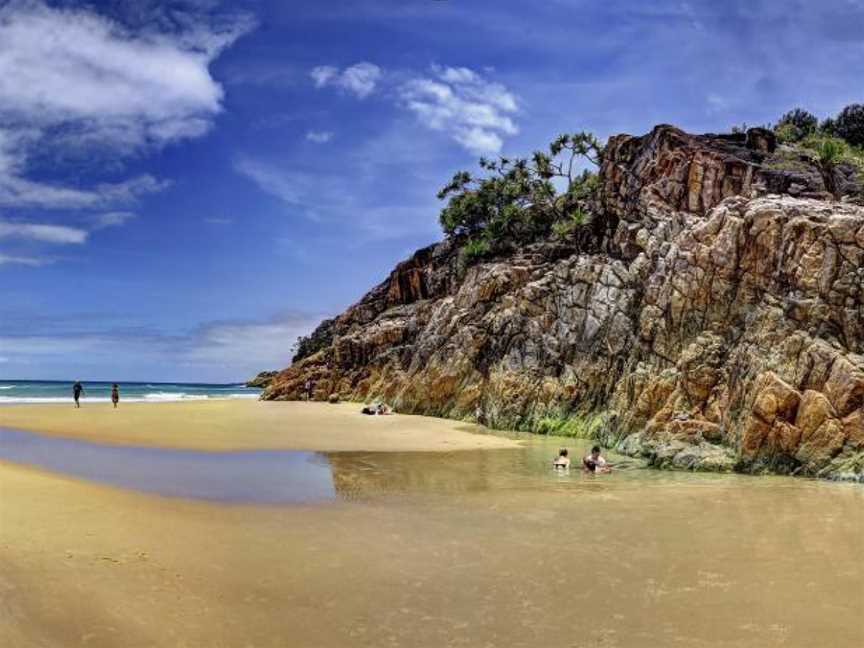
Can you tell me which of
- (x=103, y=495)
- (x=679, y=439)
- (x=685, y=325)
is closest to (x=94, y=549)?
(x=103, y=495)

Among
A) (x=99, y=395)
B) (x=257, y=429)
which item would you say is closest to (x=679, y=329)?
(x=257, y=429)

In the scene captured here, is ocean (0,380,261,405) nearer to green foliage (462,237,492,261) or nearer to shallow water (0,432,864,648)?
green foliage (462,237,492,261)

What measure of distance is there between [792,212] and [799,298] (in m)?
3.79

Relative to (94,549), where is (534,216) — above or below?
above

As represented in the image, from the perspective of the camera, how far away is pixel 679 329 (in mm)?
27859

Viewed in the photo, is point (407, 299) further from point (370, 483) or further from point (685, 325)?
point (370, 483)

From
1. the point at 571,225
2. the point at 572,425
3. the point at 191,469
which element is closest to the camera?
the point at 191,469

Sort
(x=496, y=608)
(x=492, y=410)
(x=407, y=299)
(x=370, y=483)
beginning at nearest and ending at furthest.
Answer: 1. (x=496, y=608)
2. (x=370, y=483)
3. (x=492, y=410)
4. (x=407, y=299)

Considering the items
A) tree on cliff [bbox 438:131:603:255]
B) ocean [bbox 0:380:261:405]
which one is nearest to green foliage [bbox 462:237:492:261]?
tree on cliff [bbox 438:131:603:255]

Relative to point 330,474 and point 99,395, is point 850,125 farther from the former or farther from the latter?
Answer: point 99,395

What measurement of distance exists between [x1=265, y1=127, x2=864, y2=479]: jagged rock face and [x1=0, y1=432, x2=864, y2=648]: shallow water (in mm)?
3143

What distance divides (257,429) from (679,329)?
2063 cm

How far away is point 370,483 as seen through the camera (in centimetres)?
1841

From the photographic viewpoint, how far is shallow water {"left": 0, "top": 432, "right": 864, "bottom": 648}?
7.97m
